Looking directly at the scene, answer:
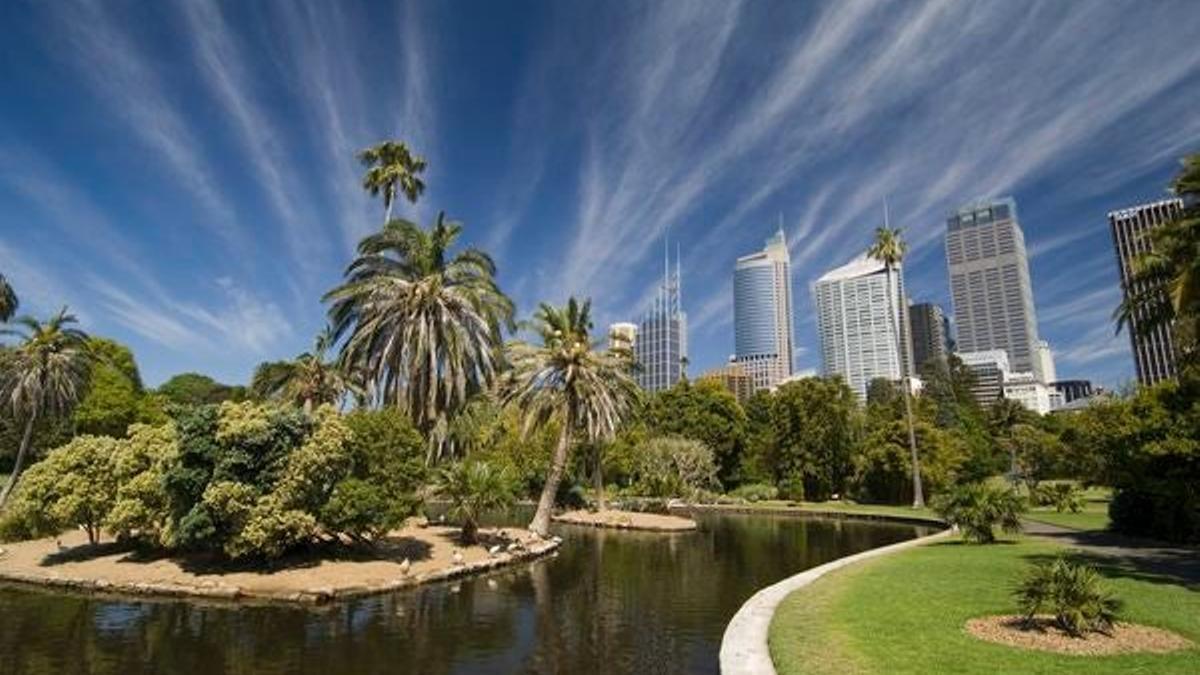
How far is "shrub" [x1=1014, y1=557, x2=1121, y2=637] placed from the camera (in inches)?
518

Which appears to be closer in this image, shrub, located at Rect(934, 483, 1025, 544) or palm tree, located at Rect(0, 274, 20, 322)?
shrub, located at Rect(934, 483, 1025, 544)

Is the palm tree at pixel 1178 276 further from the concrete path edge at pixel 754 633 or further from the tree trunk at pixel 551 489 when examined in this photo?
the tree trunk at pixel 551 489

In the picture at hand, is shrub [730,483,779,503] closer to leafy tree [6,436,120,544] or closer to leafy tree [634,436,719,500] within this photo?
leafy tree [634,436,719,500]

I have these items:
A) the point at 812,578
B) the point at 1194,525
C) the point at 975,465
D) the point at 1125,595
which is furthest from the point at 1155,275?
the point at 975,465

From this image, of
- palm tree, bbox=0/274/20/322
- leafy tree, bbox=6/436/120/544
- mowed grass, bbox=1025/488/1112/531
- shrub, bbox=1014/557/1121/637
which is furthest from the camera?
palm tree, bbox=0/274/20/322

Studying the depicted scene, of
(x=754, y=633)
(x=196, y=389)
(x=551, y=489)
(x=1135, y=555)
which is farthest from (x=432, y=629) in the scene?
(x=196, y=389)

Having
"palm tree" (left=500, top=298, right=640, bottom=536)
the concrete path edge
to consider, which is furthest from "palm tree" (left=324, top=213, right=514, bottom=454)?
the concrete path edge

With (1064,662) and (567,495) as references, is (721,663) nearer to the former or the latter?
(1064,662)

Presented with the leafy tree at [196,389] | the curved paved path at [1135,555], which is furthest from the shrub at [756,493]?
the leafy tree at [196,389]

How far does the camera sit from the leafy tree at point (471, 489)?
31.2 metres

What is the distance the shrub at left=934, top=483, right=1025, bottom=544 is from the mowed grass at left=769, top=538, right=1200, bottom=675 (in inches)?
261

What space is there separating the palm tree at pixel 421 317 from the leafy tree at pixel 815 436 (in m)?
39.3

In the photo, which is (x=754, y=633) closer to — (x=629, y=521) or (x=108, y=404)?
(x=629, y=521)

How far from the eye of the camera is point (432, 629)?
57.5 ft
